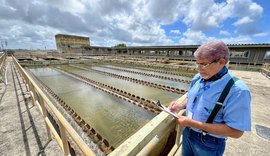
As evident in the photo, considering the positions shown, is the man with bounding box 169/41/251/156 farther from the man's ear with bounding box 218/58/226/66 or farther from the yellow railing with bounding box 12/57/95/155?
the yellow railing with bounding box 12/57/95/155

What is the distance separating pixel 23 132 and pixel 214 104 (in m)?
3.34

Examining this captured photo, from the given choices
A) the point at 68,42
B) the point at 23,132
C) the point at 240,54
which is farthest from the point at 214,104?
the point at 68,42

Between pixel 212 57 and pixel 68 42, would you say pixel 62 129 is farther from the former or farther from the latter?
pixel 68 42

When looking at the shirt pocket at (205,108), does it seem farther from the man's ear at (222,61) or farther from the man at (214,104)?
the man's ear at (222,61)

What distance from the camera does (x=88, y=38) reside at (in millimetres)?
77000

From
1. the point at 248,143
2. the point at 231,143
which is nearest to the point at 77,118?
the point at 231,143

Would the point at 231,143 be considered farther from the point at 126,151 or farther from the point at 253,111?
the point at 126,151

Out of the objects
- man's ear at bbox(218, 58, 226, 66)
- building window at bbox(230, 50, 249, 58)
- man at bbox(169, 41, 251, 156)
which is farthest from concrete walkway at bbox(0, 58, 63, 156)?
building window at bbox(230, 50, 249, 58)

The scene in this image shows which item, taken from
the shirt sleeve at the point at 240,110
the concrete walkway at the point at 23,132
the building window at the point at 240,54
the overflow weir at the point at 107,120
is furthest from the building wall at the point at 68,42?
the shirt sleeve at the point at 240,110

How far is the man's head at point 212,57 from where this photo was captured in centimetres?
100

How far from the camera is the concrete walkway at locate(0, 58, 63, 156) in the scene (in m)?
2.10

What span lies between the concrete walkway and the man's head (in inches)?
96.4

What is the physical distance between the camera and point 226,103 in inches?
37.9

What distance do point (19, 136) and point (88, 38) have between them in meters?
83.1
